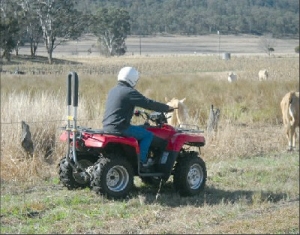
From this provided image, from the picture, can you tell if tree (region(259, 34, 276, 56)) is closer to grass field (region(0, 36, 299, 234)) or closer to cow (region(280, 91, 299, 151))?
grass field (region(0, 36, 299, 234))

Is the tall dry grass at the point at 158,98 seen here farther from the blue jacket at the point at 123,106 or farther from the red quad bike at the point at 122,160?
the blue jacket at the point at 123,106

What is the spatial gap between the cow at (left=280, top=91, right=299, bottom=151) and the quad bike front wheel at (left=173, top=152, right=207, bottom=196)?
4763 mm

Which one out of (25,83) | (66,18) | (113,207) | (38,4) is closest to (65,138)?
(113,207)

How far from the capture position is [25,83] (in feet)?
73.2

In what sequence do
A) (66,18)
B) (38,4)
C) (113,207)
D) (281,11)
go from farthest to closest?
1. (66,18)
2. (38,4)
3. (281,11)
4. (113,207)

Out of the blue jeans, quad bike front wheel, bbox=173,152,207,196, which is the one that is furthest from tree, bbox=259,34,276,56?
the blue jeans

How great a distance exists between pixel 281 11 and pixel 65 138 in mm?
5192

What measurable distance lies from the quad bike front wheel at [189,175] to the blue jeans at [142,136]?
587 millimetres

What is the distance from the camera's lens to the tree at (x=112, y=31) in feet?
143

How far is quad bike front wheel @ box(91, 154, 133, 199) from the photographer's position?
8.63 meters

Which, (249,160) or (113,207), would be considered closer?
(113,207)

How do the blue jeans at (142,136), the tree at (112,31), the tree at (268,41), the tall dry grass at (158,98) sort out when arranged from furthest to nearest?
the tree at (112,31)
the tree at (268,41)
the tall dry grass at (158,98)
the blue jeans at (142,136)

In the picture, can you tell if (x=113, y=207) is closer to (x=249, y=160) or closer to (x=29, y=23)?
(x=249, y=160)

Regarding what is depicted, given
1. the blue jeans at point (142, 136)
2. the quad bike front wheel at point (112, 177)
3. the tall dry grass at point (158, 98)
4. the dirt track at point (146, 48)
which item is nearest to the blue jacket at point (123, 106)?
the blue jeans at point (142, 136)
